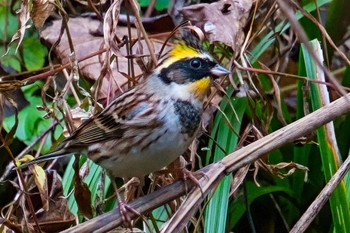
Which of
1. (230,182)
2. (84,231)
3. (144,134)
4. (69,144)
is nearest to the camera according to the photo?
(84,231)

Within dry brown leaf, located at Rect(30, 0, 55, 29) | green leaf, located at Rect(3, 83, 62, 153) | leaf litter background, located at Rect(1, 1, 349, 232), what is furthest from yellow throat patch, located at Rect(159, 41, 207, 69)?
green leaf, located at Rect(3, 83, 62, 153)

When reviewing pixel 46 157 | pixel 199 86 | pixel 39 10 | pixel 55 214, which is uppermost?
pixel 39 10

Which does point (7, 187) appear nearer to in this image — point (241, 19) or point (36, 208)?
point (36, 208)

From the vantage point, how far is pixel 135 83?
2.07 metres

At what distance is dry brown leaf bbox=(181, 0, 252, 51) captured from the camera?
1972 millimetres

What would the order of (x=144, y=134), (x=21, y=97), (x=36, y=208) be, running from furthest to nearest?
1. (x=21, y=97)
2. (x=36, y=208)
3. (x=144, y=134)

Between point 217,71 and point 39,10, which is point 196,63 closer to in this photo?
point 217,71

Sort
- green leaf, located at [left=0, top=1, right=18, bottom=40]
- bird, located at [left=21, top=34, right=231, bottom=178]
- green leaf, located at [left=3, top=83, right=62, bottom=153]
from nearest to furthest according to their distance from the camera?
bird, located at [left=21, top=34, right=231, bottom=178] < green leaf, located at [left=3, top=83, right=62, bottom=153] < green leaf, located at [left=0, top=1, right=18, bottom=40]

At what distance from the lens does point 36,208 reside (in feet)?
7.55

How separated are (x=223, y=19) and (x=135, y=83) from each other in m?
0.28

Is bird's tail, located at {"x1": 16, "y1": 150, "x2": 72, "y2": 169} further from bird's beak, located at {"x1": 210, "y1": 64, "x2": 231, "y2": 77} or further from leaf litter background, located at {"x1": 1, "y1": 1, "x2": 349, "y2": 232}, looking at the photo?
bird's beak, located at {"x1": 210, "y1": 64, "x2": 231, "y2": 77}


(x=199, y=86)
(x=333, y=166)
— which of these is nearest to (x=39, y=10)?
(x=199, y=86)

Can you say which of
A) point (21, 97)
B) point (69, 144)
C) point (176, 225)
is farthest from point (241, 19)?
point (21, 97)

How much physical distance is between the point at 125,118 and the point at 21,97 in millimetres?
1045
